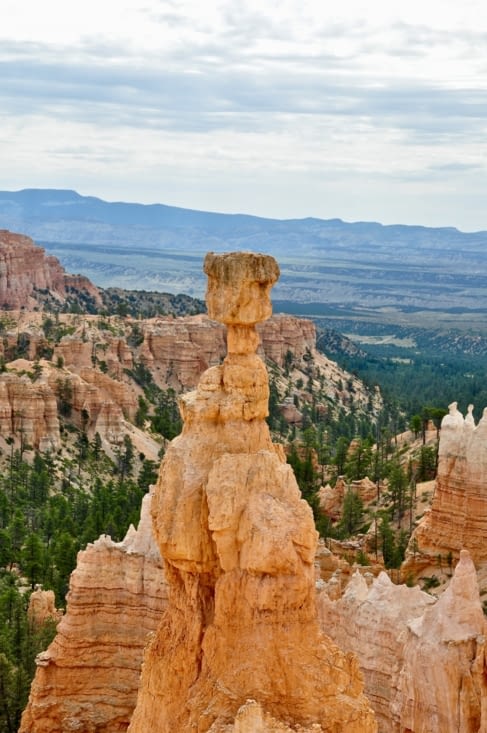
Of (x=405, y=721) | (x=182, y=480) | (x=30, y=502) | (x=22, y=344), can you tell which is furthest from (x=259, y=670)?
(x=22, y=344)

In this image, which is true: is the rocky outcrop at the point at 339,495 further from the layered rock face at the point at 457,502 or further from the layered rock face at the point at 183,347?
the layered rock face at the point at 183,347

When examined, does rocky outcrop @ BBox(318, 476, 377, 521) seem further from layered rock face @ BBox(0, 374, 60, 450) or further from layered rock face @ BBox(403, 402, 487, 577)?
layered rock face @ BBox(0, 374, 60, 450)

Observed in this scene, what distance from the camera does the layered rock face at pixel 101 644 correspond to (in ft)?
77.2

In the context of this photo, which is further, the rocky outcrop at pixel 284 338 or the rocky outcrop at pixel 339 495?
the rocky outcrop at pixel 284 338

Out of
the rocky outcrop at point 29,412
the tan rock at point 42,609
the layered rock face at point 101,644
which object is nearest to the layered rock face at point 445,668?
the layered rock face at point 101,644

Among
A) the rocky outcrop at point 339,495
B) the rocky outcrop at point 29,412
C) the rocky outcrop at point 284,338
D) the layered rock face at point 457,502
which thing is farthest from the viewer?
the rocky outcrop at point 284,338

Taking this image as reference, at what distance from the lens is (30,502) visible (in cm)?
6669

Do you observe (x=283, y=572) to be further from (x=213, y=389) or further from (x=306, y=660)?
(x=213, y=389)

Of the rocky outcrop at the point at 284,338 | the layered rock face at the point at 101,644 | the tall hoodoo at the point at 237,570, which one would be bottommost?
the rocky outcrop at the point at 284,338

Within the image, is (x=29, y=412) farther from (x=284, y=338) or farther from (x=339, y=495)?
(x=284, y=338)

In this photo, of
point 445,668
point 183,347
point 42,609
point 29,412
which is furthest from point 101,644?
point 183,347

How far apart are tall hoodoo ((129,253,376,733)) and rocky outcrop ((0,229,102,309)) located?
131 meters

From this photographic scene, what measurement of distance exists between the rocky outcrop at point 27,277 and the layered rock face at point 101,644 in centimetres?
12155

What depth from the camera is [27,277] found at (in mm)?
153000
